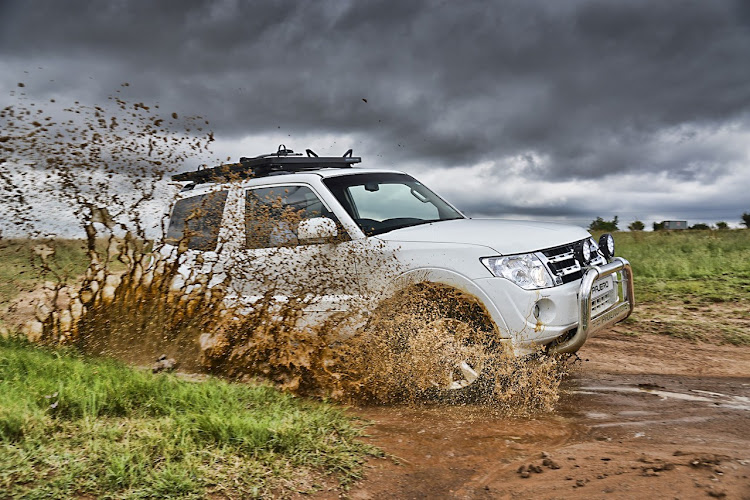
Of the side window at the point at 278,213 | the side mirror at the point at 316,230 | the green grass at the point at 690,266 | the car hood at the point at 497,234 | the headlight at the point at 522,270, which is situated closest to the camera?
the headlight at the point at 522,270

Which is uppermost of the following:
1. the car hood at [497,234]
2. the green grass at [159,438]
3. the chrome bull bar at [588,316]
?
the car hood at [497,234]

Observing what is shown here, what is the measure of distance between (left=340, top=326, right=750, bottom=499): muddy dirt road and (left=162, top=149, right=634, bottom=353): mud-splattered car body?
66 centimetres

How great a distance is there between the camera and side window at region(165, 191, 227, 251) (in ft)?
19.0

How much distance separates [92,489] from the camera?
2936 mm

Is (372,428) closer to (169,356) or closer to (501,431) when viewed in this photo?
(501,431)

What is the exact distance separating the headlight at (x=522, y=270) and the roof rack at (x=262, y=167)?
2416 millimetres

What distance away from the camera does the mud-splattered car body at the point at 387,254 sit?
4.42 meters

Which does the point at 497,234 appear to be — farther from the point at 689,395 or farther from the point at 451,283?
the point at 689,395

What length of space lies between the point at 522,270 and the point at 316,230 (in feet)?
5.40

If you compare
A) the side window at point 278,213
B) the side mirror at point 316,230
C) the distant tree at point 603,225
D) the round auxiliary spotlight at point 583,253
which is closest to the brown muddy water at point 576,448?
the round auxiliary spotlight at point 583,253

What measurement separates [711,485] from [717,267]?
895 centimetres

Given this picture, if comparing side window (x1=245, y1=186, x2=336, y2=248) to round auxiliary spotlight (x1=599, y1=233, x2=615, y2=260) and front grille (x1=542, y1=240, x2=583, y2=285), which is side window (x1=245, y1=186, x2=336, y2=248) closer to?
front grille (x1=542, y1=240, x2=583, y2=285)

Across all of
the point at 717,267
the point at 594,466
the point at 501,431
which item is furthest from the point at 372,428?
the point at 717,267

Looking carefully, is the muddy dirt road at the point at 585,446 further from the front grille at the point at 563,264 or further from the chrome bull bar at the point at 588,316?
the front grille at the point at 563,264
